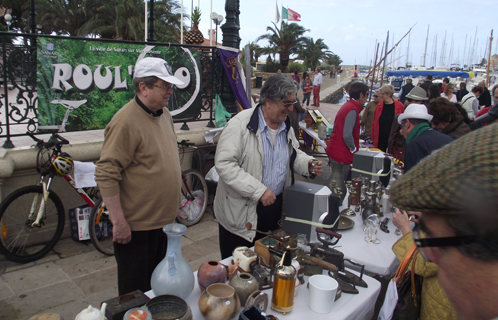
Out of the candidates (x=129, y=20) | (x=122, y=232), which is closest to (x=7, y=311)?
(x=122, y=232)

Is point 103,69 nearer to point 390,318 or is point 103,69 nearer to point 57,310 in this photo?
point 57,310

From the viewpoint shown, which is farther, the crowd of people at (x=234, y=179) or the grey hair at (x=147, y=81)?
the grey hair at (x=147, y=81)

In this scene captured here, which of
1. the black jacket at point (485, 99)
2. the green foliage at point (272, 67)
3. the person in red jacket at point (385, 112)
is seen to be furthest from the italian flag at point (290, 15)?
the person in red jacket at point (385, 112)

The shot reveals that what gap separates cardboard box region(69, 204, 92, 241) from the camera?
3.96 metres

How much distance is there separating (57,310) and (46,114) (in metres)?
2.12

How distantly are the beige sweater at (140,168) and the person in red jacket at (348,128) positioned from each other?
9.20 ft

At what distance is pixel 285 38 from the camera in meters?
31.8

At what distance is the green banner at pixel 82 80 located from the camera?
3.83 metres

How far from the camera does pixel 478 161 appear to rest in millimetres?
596

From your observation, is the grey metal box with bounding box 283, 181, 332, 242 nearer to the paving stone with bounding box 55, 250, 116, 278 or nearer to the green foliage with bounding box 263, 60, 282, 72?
the paving stone with bounding box 55, 250, 116, 278

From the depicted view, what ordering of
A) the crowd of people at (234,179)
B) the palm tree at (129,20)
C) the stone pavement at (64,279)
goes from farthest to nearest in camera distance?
the palm tree at (129,20) < the stone pavement at (64,279) < the crowd of people at (234,179)

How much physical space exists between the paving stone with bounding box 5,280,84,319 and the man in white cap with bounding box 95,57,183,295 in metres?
1.15

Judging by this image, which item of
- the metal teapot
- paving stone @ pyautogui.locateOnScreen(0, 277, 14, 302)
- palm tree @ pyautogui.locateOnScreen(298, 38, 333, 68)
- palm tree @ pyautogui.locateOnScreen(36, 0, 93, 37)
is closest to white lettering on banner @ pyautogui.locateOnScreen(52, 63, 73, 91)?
paving stone @ pyautogui.locateOnScreen(0, 277, 14, 302)

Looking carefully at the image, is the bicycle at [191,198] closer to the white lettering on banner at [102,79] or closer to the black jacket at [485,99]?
the white lettering on banner at [102,79]
